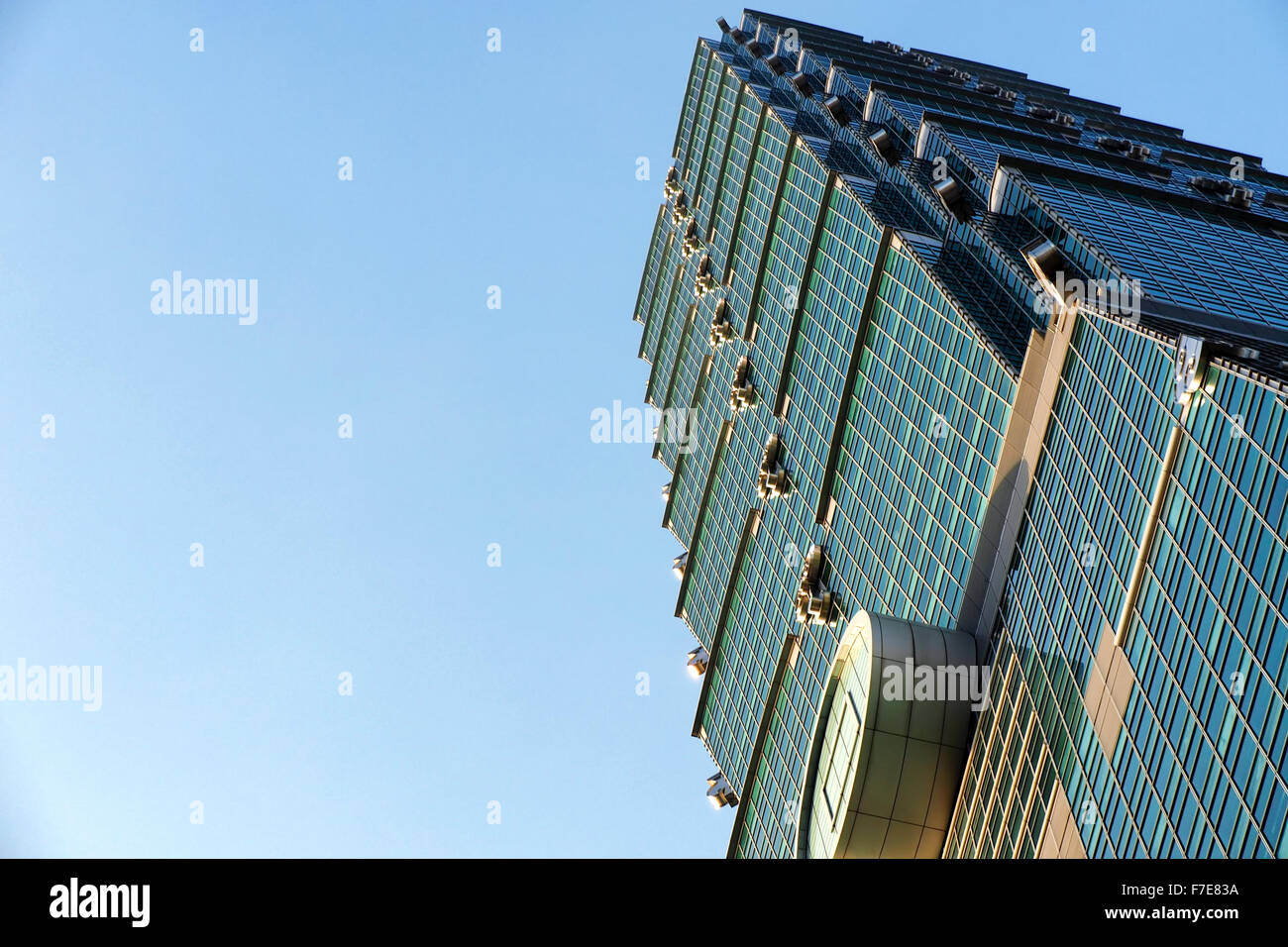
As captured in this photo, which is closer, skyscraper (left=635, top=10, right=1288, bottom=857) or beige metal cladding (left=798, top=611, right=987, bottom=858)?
skyscraper (left=635, top=10, right=1288, bottom=857)

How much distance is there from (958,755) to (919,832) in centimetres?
397

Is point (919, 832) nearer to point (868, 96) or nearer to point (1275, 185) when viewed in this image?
point (868, 96)

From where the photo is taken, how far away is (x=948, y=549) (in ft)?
176

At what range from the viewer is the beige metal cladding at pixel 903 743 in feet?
154

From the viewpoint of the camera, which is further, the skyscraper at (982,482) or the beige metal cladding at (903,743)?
the beige metal cladding at (903,743)

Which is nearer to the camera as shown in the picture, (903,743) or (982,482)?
(903,743)

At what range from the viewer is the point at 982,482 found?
51.3 metres

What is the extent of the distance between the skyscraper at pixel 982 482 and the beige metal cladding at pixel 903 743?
14 centimetres

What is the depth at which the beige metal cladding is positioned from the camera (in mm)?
46812

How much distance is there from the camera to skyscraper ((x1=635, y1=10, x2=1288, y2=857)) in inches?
1257

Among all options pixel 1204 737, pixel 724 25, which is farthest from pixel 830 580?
pixel 724 25

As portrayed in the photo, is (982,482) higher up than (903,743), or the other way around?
(982,482)

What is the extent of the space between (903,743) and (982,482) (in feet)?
44.3

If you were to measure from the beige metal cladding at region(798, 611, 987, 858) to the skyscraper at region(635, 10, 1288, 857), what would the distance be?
5.6 inches
